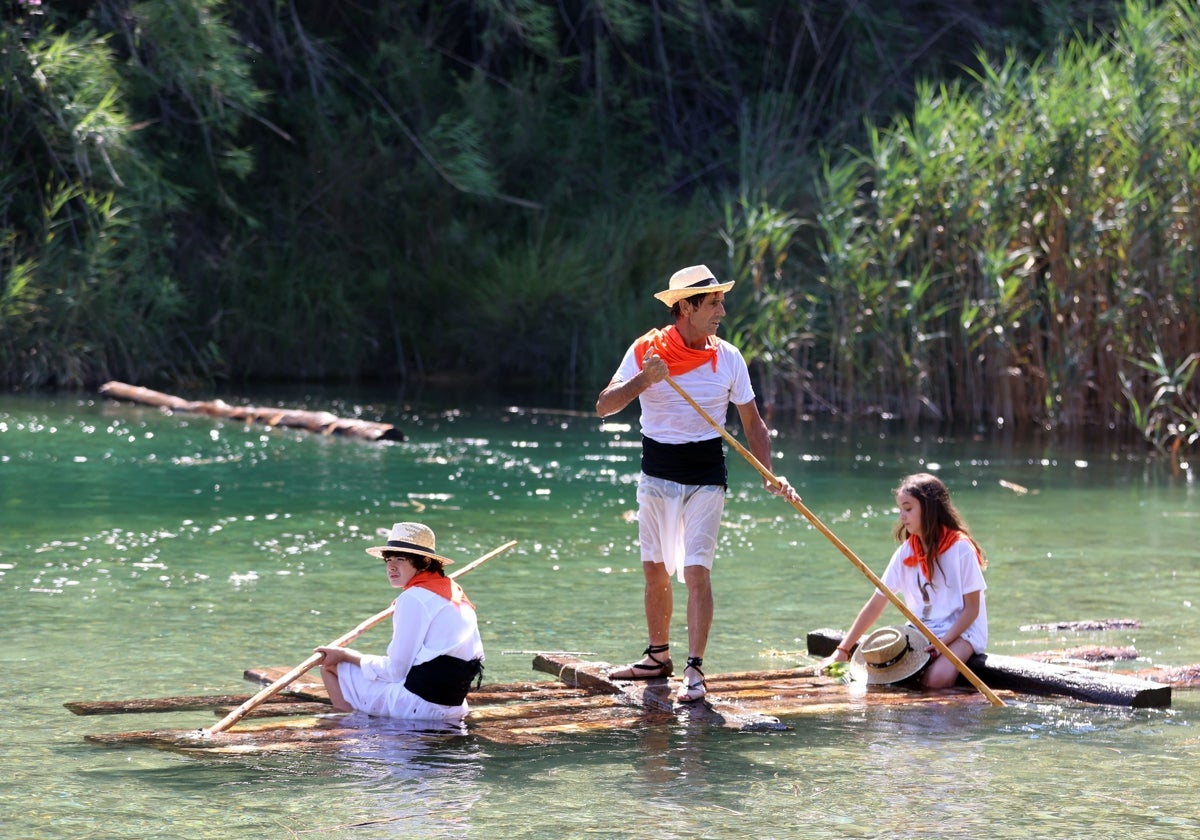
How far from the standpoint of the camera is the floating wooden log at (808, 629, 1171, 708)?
728cm

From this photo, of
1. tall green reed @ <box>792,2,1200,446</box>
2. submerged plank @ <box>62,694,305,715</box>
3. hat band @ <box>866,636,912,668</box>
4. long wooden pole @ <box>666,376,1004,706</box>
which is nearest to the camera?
submerged plank @ <box>62,694,305,715</box>

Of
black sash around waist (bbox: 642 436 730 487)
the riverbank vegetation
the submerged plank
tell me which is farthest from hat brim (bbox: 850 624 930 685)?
the riverbank vegetation

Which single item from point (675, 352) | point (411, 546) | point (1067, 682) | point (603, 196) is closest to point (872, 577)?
point (1067, 682)

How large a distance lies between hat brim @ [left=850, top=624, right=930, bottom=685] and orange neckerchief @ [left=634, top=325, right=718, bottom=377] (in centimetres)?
145

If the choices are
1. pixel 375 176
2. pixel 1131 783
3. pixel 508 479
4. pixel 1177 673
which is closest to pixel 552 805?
pixel 1131 783

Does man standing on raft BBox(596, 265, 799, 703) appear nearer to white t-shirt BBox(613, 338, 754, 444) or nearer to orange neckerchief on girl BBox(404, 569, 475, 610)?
white t-shirt BBox(613, 338, 754, 444)

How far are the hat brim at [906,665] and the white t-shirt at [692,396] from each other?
124cm

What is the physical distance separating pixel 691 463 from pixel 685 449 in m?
0.06

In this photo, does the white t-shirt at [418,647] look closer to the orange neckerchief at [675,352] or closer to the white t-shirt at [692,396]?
the white t-shirt at [692,396]

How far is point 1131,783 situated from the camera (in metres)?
6.09

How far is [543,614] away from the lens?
9.41 metres

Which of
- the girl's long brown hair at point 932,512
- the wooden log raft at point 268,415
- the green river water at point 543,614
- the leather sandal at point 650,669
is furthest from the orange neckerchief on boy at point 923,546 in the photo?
the wooden log raft at point 268,415

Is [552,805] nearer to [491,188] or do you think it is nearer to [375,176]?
[491,188]

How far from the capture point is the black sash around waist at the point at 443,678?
6641 millimetres
